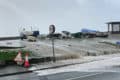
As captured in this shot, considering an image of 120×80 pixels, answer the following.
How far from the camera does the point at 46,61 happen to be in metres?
21.7

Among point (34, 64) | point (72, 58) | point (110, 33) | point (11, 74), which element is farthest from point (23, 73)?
point (110, 33)

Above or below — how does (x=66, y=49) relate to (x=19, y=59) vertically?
below

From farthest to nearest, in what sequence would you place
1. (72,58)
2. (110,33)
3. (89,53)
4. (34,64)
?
(110,33) → (89,53) → (72,58) → (34,64)

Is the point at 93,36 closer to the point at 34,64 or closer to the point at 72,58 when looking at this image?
the point at 72,58

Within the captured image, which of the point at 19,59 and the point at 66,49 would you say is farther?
the point at 66,49

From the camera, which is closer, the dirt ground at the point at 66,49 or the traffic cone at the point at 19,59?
the traffic cone at the point at 19,59

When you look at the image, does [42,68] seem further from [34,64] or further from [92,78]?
[92,78]

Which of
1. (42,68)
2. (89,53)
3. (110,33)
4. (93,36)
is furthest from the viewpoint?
(110,33)

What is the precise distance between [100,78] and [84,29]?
3810 cm

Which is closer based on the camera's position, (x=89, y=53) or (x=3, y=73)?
(x=3, y=73)

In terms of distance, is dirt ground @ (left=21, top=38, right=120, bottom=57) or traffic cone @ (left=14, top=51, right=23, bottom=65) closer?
traffic cone @ (left=14, top=51, right=23, bottom=65)

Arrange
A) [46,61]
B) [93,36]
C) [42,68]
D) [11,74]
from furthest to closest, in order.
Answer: [93,36]
[46,61]
[42,68]
[11,74]

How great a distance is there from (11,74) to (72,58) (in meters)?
8.18

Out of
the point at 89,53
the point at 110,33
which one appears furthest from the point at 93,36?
the point at 89,53
